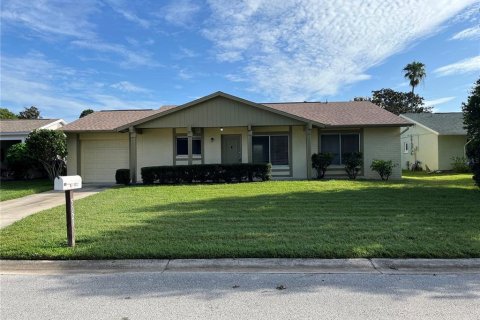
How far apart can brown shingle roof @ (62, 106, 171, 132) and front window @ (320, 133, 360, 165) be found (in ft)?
35.2

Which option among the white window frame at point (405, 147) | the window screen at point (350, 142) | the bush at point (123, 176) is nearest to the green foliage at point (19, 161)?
the bush at point (123, 176)

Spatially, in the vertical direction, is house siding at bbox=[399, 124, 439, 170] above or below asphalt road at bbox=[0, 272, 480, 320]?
above

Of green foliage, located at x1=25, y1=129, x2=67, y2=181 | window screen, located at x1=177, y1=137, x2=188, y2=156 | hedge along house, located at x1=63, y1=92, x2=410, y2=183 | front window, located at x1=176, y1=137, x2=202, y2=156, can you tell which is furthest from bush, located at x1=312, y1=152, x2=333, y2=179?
green foliage, located at x1=25, y1=129, x2=67, y2=181

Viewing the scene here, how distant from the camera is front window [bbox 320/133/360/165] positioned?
62.5ft

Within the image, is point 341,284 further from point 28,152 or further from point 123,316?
point 28,152

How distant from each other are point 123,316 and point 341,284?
2589 millimetres

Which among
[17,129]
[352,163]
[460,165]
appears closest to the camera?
[352,163]

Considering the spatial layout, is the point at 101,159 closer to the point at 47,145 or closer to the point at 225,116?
the point at 47,145

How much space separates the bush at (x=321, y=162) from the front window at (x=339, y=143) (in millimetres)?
954

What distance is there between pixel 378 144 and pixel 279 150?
16.5 feet

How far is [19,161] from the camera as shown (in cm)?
2109

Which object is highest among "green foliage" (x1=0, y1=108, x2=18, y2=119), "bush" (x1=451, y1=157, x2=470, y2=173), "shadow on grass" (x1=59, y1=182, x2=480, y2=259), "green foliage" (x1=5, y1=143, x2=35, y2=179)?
"green foliage" (x1=0, y1=108, x2=18, y2=119)

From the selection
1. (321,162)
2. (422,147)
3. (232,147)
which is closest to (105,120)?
(232,147)

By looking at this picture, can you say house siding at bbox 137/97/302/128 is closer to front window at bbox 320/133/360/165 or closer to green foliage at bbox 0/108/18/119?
front window at bbox 320/133/360/165
